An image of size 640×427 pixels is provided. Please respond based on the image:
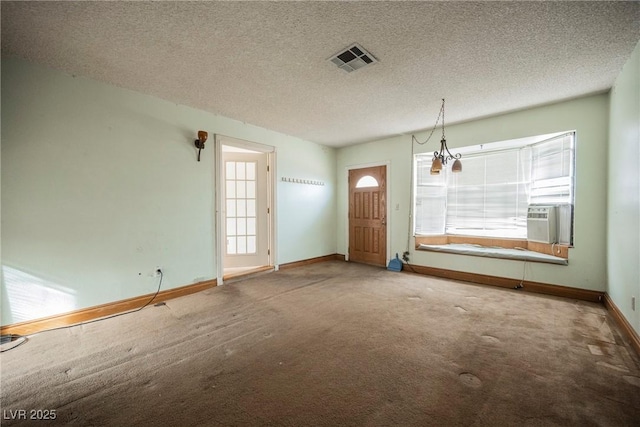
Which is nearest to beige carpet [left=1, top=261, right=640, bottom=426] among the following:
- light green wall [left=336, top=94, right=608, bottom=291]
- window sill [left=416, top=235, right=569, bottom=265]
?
light green wall [left=336, top=94, right=608, bottom=291]

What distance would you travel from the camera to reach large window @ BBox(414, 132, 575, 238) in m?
3.66

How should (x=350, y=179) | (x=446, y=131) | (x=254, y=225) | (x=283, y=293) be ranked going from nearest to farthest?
(x=283, y=293) < (x=446, y=131) < (x=254, y=225) < (x=350, y=179)

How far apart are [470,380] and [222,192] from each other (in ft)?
12.0

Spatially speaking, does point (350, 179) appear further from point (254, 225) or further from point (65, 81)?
point (65, 81)

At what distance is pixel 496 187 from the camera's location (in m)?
4.49

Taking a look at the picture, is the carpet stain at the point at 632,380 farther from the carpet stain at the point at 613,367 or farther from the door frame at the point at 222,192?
the door frame at the point at 222,192

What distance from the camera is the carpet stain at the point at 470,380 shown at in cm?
170

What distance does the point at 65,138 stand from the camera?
263cm

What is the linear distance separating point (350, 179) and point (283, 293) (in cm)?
323

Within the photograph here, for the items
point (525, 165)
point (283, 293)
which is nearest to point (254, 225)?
point (283, 293)

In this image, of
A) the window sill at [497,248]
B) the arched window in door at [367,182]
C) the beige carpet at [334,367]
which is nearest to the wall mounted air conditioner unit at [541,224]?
the window sill at [497,248]

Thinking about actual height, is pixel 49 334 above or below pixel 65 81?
below

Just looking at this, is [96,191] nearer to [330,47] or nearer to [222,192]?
[222,192]

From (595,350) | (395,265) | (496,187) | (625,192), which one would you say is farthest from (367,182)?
(595,350)
